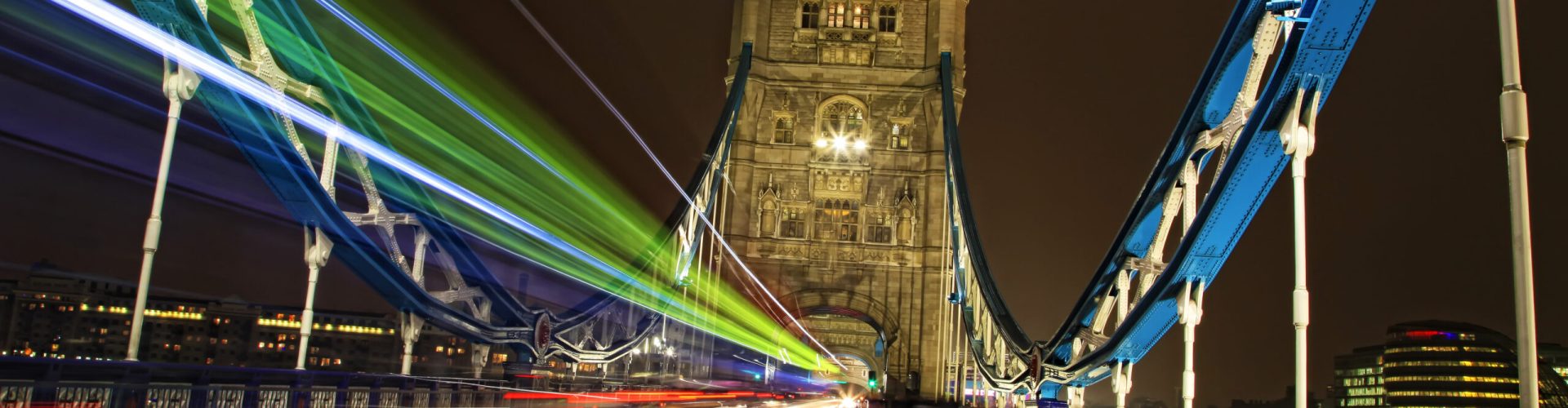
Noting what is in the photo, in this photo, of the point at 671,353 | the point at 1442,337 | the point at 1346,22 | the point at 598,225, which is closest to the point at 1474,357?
the point at 1442,337

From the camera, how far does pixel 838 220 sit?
44.0 meters

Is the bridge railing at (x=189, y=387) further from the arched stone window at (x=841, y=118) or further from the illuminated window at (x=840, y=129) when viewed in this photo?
the arched stone window at (x=841, y=118)

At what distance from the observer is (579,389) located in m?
25.4

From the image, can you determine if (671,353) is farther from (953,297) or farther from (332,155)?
(332,155)

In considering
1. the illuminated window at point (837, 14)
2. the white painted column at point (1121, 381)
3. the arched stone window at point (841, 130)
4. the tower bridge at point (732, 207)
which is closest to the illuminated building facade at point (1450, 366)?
the tower bridge at point (732, 207)

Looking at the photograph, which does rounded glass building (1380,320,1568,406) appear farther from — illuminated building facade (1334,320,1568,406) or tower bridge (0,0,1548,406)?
tower bridge (0,0,1548,406)

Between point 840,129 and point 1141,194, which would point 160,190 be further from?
point 840,129

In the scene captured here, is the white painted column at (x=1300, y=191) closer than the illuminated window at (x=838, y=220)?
Yes

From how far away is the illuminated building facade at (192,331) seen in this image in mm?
69500

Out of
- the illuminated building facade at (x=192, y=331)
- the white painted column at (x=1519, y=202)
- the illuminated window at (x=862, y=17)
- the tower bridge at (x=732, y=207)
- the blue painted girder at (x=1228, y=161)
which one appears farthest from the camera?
the illuminated building facade at (x=192, y=331)

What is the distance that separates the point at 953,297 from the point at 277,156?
1049 inches

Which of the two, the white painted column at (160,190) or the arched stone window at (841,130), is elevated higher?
the arched stone window at (841,130)

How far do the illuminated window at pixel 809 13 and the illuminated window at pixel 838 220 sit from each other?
20.7ft

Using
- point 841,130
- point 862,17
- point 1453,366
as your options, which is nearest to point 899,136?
point 841,130
